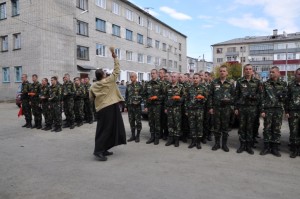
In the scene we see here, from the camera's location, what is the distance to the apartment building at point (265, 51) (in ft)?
214

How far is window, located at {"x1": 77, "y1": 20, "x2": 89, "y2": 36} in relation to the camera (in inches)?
1079

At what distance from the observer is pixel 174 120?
288 inches

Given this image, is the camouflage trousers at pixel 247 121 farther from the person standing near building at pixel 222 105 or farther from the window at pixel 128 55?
the window at pixel 128 55

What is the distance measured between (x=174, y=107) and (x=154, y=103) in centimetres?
66

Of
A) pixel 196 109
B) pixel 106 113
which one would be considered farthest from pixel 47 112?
pixel 196 109

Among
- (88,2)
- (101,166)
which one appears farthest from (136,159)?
(88,2)

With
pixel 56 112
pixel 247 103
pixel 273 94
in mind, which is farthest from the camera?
pixel 56 112

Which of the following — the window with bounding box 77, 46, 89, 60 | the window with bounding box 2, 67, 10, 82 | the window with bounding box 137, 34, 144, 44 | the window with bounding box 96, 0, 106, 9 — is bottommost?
the window with bounding box 2, 67, 10, 82

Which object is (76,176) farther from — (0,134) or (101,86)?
(0,134)

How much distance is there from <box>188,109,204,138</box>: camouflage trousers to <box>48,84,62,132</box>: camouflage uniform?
494 centimetres

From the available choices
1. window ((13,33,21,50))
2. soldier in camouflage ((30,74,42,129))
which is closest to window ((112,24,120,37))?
window ((13,33,21,50))

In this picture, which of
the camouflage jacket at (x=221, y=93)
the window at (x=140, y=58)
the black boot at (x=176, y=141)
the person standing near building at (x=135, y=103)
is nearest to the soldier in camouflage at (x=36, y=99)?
the person standing near building at (x=135, y=103)

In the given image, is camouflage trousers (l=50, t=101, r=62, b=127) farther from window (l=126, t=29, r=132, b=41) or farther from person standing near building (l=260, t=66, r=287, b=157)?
window (l=126, t=29, r=132, b=41)

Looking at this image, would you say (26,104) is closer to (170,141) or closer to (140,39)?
(170,141)
